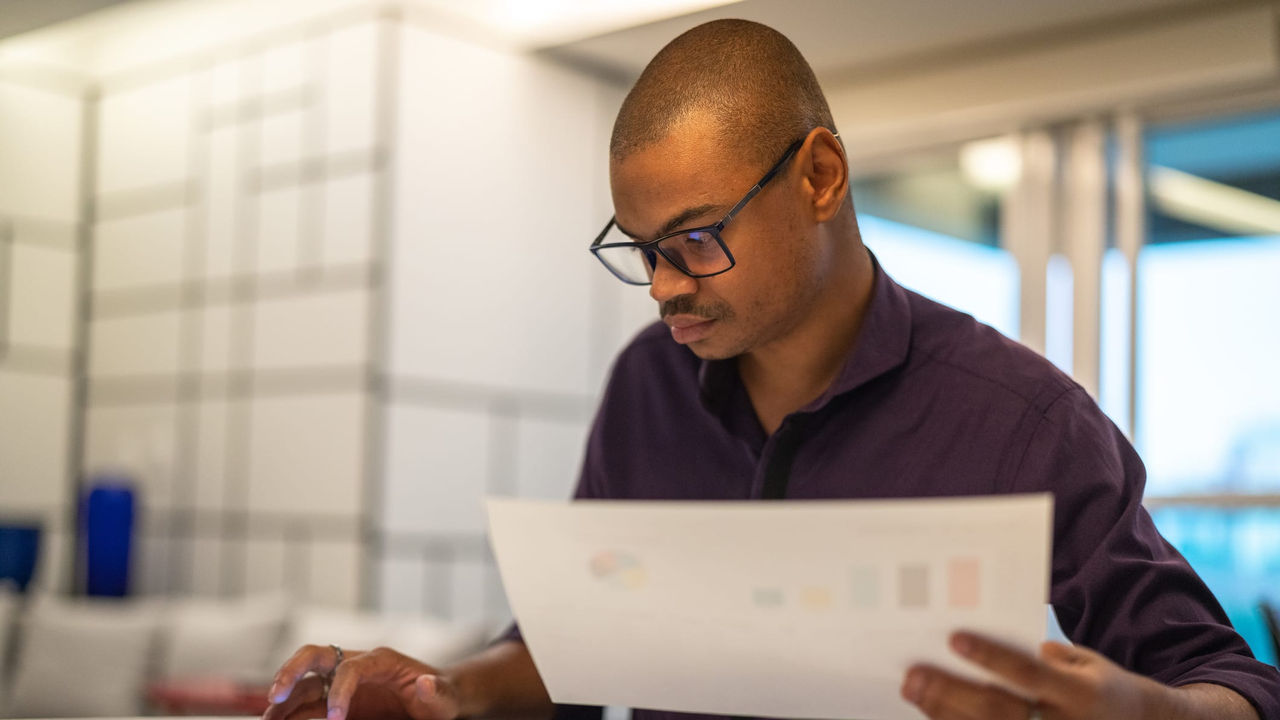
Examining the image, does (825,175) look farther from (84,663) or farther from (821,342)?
(84,663)

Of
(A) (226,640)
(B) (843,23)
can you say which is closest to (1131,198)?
(B) (843,23)

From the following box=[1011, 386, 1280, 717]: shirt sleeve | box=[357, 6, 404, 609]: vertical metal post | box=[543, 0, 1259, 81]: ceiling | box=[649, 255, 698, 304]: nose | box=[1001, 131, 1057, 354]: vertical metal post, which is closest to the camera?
box=[1011, 386, 1280, 717]: shirt sleeve

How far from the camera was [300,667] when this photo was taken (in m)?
1.09

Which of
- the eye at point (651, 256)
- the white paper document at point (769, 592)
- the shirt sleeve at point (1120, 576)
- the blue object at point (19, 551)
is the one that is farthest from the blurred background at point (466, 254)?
the white paper document at point (769, 592)

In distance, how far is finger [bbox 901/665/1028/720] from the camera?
784 mm

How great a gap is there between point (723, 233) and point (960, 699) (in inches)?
20.4

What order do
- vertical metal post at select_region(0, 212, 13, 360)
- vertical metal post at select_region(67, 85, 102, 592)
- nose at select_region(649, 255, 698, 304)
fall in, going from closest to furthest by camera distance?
1. nose at select_region(649, 255, 698, 304)
2. vertical metal post at select_region(0, 212, 13, 360)
3. vertical metal post at select_region(67, 85, 102, 592)

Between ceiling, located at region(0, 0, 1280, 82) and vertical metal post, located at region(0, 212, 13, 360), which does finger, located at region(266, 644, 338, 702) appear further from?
vertical metal post, located at region(0, 212, 13, 360)

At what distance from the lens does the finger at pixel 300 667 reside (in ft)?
3.55

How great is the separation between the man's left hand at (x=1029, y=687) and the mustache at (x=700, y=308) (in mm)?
468

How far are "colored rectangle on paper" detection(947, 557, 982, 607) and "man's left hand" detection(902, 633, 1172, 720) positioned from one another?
22mm

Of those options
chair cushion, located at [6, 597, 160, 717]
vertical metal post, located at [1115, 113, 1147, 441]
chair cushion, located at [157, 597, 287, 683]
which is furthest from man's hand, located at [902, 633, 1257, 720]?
chair cushion, located at [6, 597, 160, 717]

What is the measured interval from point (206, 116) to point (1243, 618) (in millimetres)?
3756

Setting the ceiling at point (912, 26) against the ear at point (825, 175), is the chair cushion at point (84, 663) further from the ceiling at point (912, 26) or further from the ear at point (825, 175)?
the ear at point (825, 175)
